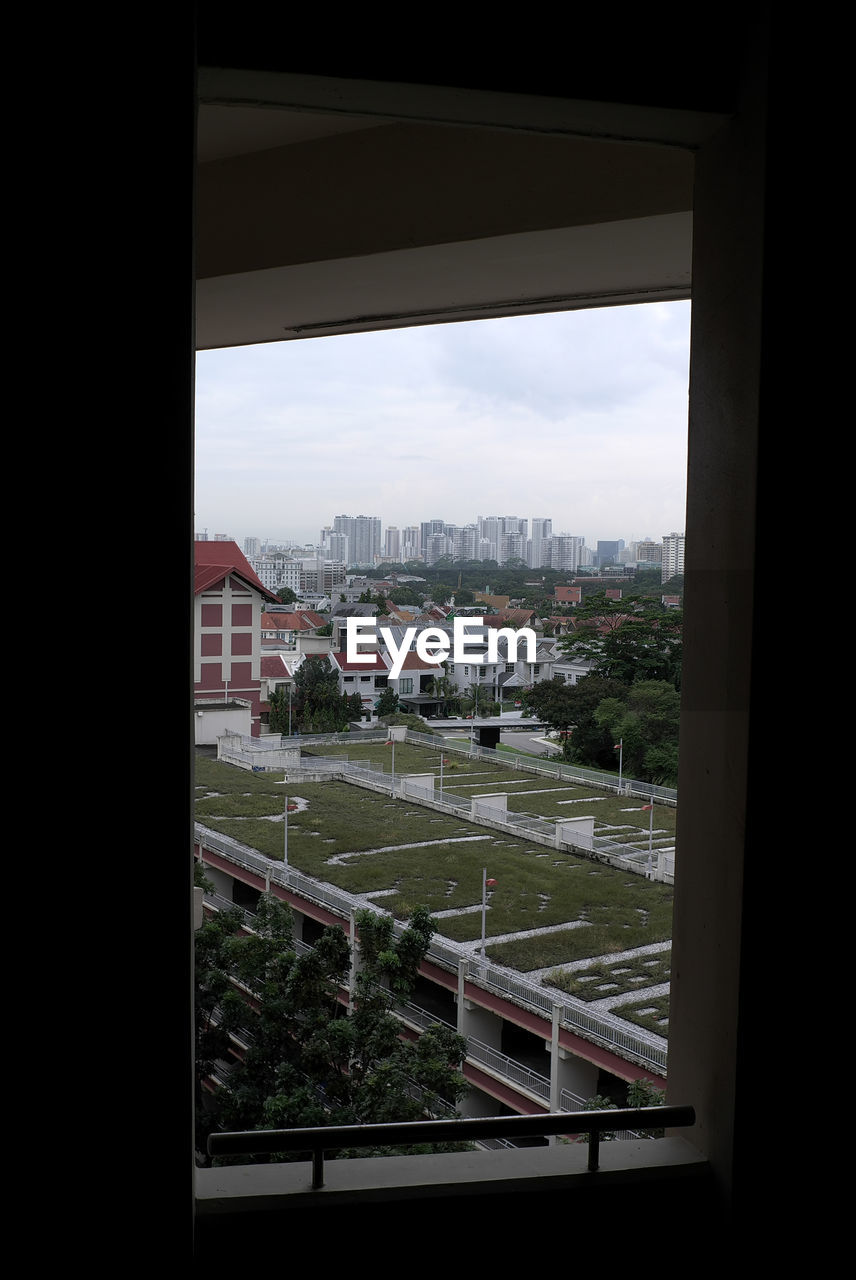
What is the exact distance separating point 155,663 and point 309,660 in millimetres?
1503

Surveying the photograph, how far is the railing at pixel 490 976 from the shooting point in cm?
182

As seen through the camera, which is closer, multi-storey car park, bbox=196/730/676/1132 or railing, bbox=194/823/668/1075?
railing, bbox=194/823/668/1075

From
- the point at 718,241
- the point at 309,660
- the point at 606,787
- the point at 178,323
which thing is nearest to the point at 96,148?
the point at 178,323

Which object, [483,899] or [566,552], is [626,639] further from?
[483,899]

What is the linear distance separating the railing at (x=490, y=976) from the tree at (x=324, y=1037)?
8 cm

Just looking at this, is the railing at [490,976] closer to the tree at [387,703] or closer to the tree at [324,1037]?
the tree at [324,1037]

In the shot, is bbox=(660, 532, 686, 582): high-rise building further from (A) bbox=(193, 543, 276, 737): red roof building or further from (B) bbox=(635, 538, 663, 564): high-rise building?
(A) bbox=(193, 543, 276, 737): red roof building

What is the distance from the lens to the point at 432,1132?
3.30 feet

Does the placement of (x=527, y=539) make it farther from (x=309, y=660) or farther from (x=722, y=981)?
(x=722, y=981)

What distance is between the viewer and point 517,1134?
1.03 m

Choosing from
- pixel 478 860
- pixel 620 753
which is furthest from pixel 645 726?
pixel 478 860

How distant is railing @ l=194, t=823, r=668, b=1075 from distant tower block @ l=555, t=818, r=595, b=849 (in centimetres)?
48

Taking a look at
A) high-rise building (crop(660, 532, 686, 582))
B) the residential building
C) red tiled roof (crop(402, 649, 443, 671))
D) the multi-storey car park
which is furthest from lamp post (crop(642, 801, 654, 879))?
the residential building

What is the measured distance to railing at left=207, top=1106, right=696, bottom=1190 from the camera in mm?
975
